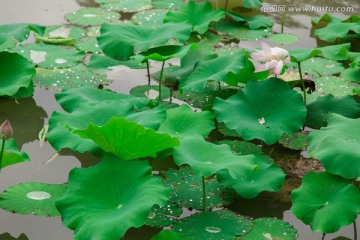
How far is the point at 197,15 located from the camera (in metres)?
3.18

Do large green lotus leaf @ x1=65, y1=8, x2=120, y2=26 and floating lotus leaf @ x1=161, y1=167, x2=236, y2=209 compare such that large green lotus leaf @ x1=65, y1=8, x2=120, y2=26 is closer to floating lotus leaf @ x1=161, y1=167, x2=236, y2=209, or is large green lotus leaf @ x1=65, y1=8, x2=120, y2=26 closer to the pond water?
the pond water

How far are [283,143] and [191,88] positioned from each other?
0.38 m

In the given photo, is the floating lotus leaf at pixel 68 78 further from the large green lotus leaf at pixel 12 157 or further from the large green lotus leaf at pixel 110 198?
the large green lotus leaf at pixel 110 198

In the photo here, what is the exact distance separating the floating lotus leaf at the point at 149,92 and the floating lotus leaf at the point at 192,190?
56cm

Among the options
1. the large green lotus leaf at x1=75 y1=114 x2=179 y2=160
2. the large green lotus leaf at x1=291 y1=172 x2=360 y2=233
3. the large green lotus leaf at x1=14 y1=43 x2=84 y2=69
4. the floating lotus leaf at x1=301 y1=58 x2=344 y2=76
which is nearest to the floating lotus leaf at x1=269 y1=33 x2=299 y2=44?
the floating lotus leaf at x1=301 y1=58 x2=344 y2=76

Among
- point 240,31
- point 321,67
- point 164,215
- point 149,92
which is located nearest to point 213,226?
point 164,215

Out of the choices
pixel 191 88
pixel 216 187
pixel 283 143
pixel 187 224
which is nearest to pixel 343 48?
pixel 283 143

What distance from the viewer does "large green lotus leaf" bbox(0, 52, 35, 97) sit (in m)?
2.53

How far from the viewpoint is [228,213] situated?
2023 millimetres

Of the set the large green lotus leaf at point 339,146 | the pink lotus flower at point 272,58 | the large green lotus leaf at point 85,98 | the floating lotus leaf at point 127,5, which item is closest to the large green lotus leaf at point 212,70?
the pink lotus flower at point 272,58

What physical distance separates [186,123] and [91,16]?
130cm

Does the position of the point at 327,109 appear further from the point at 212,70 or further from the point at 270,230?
the point at 270,230

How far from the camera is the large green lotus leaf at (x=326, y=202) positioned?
1.85 meters

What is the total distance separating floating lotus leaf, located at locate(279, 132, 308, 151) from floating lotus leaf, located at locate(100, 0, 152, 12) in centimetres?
134
